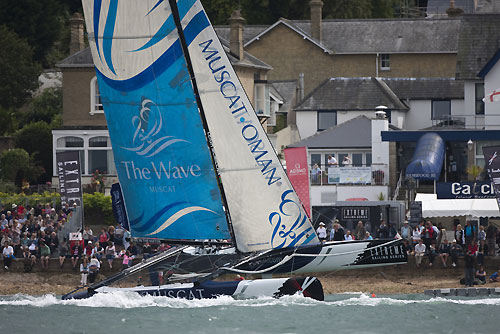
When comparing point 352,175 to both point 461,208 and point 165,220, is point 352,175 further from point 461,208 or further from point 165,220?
point 165,220

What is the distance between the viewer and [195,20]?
1219 inches

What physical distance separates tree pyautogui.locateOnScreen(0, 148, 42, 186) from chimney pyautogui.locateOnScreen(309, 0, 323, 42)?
69.0 ft

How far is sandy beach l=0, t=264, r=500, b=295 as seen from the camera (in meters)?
39.4

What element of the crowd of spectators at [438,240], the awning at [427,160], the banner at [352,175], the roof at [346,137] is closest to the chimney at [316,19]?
the roof at [346,137]

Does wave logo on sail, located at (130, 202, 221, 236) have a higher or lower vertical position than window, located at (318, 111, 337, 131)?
lower

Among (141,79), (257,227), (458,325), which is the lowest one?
(458,325)

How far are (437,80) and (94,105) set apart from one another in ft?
65.1

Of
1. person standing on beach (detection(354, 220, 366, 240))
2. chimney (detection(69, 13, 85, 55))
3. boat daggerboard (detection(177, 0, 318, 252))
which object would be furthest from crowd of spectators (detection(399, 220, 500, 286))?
chimney (detection(69, 13, 85, 55))

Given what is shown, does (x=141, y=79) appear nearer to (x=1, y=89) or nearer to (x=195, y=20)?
(x=195, y=20)

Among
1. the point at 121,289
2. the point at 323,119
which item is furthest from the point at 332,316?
the point at 323,119

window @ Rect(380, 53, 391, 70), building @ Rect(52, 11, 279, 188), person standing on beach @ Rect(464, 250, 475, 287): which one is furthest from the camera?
window @ Rect(380, 53, 391, 70)

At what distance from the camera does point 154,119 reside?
1241 inches

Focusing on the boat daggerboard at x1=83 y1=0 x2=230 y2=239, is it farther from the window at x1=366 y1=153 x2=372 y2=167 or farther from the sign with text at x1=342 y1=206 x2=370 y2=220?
the window at x1=366 y1=153 x2=372 y2=167

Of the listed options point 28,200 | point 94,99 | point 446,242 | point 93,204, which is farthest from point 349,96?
point 446,242
